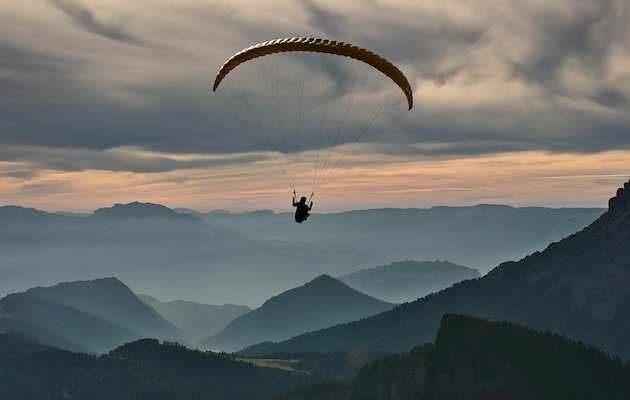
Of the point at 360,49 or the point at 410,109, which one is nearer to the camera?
the point at 360,49

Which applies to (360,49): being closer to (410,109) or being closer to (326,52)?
(326,52)

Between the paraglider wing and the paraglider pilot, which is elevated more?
the paraglider wing

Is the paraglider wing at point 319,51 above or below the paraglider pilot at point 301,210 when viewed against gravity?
above

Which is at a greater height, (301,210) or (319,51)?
(319,51)

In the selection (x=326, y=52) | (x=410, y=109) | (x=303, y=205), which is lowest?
(x=303, y=205)

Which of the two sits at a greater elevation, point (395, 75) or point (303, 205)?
point (395, 75)

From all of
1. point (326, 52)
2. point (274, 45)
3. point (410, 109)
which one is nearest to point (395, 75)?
point (410, 109)

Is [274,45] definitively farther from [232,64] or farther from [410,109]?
[410,109]
